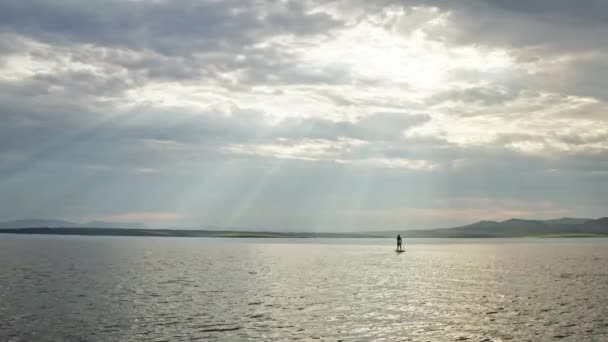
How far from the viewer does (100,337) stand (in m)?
37.1

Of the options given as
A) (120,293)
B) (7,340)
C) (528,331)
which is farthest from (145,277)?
(528,331)

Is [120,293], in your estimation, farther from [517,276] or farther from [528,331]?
[517,276]

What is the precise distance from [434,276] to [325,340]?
172 feet

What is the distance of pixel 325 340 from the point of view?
3566 cm

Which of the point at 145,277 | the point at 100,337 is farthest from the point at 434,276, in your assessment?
the point at 100,337

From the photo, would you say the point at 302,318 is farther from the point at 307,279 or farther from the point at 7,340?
the point at 307,279

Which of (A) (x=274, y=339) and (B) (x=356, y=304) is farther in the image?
(B) (x=356, y=304)

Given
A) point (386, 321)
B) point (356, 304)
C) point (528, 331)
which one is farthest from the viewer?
point (356, 304)

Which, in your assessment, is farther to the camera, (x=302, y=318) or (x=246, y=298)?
(x=246, y=298)

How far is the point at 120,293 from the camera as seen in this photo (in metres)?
61.5

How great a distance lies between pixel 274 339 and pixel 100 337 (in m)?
11.8

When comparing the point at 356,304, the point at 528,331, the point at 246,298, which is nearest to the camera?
the point at 528,331

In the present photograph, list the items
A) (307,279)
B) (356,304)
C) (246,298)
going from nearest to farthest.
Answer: (356,304) → (246,298) → (307,279)

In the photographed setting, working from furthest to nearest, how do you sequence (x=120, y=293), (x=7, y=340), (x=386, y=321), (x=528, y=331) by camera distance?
(x=120, y=293) < (x=386, y=321) < (x=528, y=331) < (x=7, y=340)
